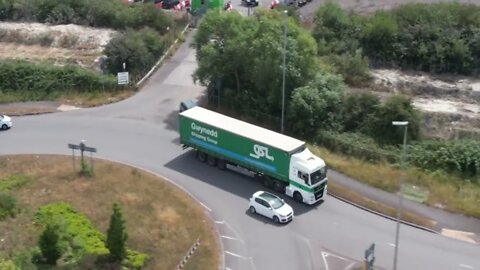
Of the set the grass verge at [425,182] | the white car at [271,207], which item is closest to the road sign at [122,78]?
the grass verge at [425,182]

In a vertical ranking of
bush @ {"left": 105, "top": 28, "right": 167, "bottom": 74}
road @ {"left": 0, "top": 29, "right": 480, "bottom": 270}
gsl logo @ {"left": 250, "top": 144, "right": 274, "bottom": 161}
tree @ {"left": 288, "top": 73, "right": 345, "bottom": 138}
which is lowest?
road @ {"left": 0, "top": 29, "right": 480, "bottom": 270}

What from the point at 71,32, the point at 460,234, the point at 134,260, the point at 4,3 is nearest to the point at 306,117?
the point at 460,234

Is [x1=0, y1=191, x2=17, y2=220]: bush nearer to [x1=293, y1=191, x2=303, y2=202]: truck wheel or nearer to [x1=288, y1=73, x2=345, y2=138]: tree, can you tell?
[x1=293, y1=191, x2=303, y2=202]: truck wheel

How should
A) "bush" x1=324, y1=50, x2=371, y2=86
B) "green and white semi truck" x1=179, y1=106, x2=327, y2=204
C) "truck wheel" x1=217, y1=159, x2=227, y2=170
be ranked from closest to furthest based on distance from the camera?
"green and white semi truck" x1=179, y1=106, x2=327, y2=204
"truck wheel" x1=217, y1=159, x2=227, y2=170
"bush" x1=324, y1=50, x2=371, y2=86

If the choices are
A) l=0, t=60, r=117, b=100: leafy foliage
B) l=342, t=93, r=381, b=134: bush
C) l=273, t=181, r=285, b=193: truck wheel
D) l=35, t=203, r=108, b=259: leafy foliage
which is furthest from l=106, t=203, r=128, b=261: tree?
l=0, t=60, r=117, b=100: leafy foliage

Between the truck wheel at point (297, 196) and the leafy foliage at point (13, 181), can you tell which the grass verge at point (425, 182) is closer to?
the truck wheel at point (297, 196)

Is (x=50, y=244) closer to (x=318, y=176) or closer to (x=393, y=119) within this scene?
(x=318, y=176)
